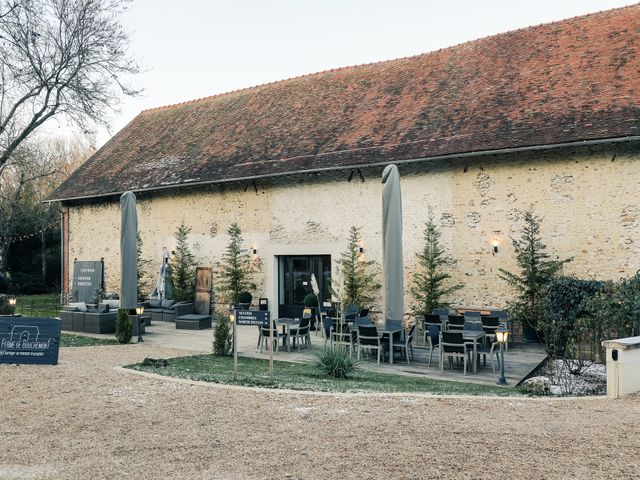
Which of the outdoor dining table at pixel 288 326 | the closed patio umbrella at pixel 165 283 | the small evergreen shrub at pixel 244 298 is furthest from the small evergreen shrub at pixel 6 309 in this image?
the outdoor dining table at pixel 288 326

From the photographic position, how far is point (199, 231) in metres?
18.8

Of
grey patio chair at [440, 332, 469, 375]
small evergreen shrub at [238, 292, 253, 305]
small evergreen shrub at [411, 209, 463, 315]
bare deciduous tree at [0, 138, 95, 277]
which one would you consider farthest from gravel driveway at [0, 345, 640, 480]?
bare deciduous tree at [0, 138, 95, 277]

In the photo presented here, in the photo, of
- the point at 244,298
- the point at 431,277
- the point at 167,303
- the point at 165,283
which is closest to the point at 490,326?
the point at 431,277

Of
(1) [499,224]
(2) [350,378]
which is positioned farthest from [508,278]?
(2) [350,378]

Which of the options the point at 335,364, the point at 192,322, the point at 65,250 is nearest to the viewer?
the point at 335,364

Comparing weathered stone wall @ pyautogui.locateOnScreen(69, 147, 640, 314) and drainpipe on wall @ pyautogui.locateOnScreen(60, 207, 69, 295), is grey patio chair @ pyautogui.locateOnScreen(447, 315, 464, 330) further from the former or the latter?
drainpipe on wall @ pyautogui.locateOnScreen(60, 207, 69, 295)

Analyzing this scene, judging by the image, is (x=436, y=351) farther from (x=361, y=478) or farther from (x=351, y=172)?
(x=361, y=478)

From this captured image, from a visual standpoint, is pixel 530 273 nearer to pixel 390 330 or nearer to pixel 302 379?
pixel 390 330

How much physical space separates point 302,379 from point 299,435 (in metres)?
2.86

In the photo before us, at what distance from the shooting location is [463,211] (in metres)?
14.1

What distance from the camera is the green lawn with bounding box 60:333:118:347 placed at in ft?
39.2

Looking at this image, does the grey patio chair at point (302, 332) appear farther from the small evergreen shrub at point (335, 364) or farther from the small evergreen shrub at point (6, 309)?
the small evergreen shrub at point (6, 309)

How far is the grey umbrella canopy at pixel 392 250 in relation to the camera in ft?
32.7

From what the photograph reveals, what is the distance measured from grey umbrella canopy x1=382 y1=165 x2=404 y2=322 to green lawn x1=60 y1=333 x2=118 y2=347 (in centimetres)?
648
